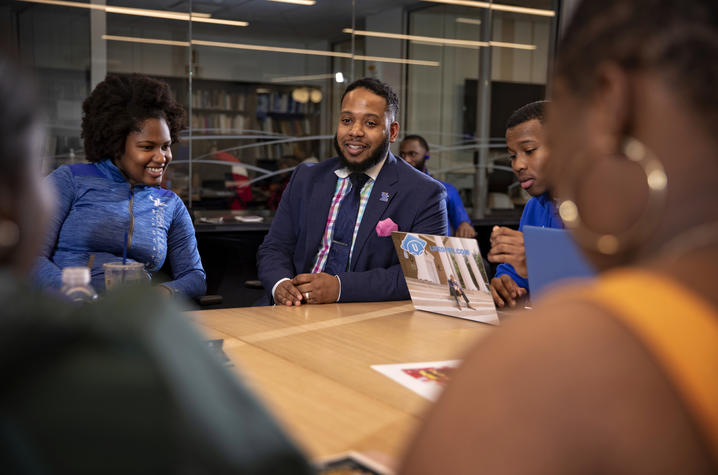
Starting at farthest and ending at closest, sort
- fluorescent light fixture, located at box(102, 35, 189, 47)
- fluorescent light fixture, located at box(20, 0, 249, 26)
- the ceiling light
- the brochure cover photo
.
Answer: the ceiling light
fluorescent light fixture, located at box(102, 35, 189, 47)
fluorescent light fixture, located at box(20, 0, 249, 26)
the brochure cover photo

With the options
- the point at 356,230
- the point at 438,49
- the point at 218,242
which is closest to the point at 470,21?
the point at 438,49

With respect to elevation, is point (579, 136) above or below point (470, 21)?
below

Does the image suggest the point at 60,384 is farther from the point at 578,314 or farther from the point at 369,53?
the point at 369,53

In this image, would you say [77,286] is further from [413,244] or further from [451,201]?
[451,201]

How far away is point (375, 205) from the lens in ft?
9.48

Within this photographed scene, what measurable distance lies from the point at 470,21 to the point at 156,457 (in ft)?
26.9

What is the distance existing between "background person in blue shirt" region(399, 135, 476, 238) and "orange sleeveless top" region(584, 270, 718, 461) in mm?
4272

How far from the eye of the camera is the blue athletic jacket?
264 centimetres

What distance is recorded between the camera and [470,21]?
802cm

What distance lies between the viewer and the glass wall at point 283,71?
627 cm

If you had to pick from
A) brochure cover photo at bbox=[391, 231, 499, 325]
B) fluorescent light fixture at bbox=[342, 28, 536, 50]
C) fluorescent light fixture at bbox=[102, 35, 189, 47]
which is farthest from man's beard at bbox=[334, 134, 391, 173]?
fluorescent light fixture at bbox=[342, 28, 536, 50]

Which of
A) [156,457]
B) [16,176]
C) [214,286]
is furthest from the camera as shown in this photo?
[214,286]

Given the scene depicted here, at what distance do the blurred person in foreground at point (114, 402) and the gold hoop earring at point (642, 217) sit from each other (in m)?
0.35

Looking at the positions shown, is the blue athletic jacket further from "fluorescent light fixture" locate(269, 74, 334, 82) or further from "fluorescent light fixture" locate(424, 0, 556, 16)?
"fluorescent light fixture" locate(424, 0, 556, 16)
